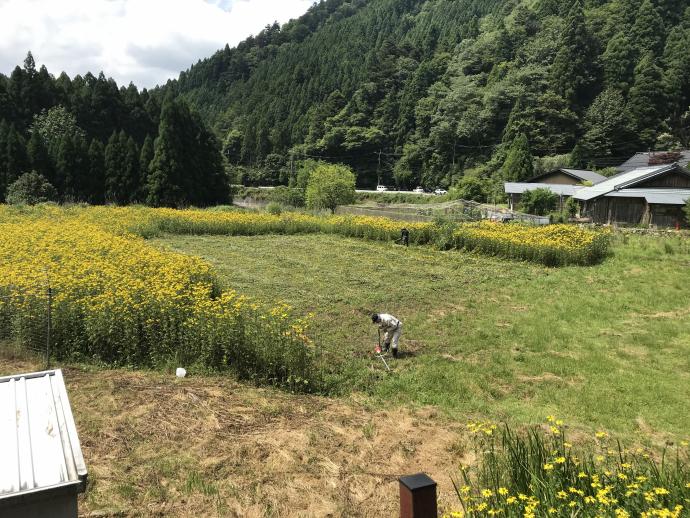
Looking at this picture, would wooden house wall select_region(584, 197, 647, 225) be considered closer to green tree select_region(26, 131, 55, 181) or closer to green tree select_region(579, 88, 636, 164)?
green tree select_region(579, 88, 636, 164)

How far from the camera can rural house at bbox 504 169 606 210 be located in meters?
37.9

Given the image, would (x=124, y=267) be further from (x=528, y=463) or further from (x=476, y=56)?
(x=476, y=56)

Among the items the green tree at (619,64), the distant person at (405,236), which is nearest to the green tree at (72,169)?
the distant person at (405,236)

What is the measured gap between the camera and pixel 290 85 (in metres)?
98.0

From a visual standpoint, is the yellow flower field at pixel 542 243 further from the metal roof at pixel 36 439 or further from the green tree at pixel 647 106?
the green tree at pixel 647 106

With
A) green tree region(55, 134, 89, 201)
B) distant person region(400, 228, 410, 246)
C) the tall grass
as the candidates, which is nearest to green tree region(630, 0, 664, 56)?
distant person region(400, 228, 410, 246)

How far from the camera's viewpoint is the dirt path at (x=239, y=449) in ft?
13.1

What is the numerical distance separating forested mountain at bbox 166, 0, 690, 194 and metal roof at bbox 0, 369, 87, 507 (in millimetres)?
50678

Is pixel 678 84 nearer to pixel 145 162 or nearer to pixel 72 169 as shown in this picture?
pixel 145 162

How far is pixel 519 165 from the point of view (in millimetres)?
47812

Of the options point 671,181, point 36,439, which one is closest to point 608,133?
point 671,181

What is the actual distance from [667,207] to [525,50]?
53.0 m

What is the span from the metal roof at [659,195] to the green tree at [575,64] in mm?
36141

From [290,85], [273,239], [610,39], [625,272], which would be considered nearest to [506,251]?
[625,272]
